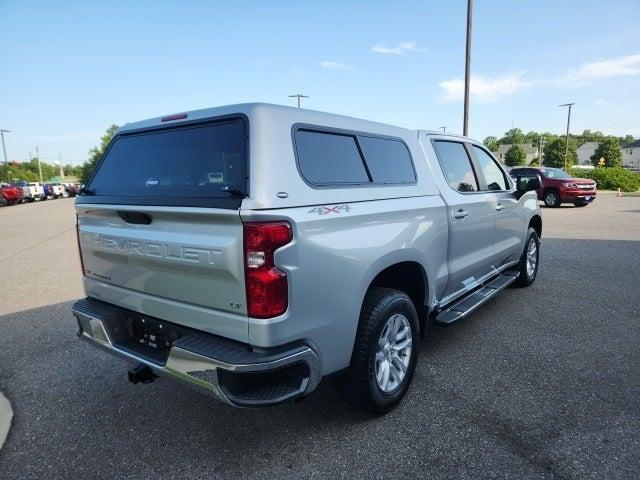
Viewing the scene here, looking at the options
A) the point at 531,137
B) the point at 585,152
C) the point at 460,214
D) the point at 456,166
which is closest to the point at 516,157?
the point at 585,152

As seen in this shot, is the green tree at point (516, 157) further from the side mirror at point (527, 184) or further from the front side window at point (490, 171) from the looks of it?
the front side window at point (490, 171)

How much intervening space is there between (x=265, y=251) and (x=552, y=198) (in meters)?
19.8

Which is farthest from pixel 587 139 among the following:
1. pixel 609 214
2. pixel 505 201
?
pixel 505 201

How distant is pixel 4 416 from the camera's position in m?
3.06

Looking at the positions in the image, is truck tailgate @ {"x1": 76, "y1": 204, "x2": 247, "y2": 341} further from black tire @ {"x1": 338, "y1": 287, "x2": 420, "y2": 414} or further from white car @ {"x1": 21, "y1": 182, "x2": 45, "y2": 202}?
white car @ {"x1": 21, "y1": 182, "x2": 45, "y2": 202}

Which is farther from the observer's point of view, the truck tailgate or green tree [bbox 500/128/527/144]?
green tree [bbox 500/128/527/144]

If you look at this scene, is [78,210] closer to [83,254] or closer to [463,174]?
[83,254]

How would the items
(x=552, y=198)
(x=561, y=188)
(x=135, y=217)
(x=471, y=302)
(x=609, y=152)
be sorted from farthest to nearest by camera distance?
1. (x=609, y=152)
2. (x=552, y=198)
3. (x=561, y=188)
4. (x=471, y=302)
5. (x=135, y=217)

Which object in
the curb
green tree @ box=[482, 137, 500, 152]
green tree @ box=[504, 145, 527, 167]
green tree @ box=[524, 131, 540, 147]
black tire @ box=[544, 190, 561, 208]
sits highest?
green tree @ box=[524, 131, 540, 147]

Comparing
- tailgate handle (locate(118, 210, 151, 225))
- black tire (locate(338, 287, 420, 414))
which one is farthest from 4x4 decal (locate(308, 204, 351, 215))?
tailgate handle (locate(118, 210, 151, 225))

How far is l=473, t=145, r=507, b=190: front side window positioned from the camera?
15.3ft

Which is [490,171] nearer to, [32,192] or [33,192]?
[32,192]

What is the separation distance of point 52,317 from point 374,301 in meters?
4.33

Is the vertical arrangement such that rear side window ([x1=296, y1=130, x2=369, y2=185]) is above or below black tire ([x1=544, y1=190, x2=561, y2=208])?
above
